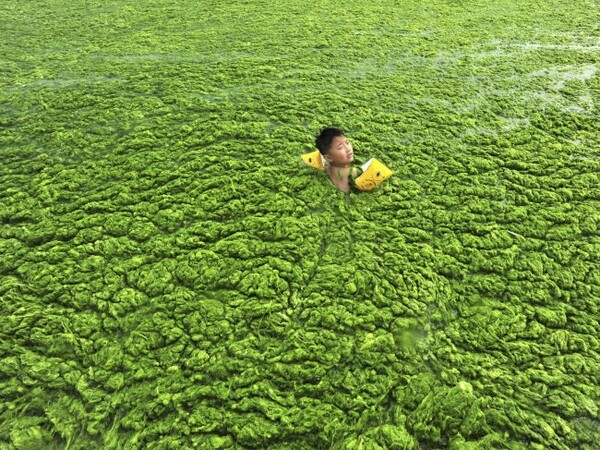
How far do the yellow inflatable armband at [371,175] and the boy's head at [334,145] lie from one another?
149mm

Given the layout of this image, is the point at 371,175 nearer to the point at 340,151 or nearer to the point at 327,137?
the point at 340,151

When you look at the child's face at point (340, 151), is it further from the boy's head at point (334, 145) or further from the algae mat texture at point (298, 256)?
the algae mat texture at point (298, 256)

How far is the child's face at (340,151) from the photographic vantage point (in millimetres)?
2104

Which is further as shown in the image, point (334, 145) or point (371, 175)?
point (371, 175)

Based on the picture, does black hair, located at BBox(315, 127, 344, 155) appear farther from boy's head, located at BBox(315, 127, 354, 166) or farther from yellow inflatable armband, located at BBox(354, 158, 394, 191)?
yellow inflatable armband, located at BBox(354, 158, 394, 191)

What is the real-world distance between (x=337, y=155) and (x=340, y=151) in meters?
0.03

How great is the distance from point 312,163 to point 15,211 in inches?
75.1

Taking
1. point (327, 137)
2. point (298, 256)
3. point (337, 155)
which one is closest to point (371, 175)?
point (337, 155)

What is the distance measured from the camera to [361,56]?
3875 mm

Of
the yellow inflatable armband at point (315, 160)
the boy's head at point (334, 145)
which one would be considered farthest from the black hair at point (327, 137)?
the yellow inflatable armband at point (315, 160)

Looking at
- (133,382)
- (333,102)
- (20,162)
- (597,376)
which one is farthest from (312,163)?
(20,162)

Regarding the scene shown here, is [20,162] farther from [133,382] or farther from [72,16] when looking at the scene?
[72,16]

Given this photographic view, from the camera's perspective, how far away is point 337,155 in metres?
2.13

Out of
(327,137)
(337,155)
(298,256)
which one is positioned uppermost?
(327,137)
